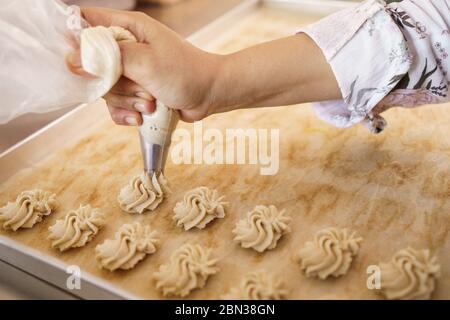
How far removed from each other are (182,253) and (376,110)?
605 mm

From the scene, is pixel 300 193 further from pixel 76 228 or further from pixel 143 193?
pixel 76 228

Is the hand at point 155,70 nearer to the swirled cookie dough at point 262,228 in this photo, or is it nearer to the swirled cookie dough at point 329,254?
the swirled cookie dough at point 262,228

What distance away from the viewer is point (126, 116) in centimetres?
115

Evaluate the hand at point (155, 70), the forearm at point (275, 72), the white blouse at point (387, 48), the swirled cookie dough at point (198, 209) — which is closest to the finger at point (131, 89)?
the hand at point (155, 70)

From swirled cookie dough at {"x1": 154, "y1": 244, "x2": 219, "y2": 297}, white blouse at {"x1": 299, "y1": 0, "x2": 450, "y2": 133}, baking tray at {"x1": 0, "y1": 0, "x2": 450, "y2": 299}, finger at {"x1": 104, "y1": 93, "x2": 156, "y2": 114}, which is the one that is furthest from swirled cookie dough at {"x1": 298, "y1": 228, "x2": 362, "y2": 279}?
finger at {"x1": 104, "y1": 93, "x2": 156, "y2": 114}

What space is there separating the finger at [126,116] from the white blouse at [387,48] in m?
0.44

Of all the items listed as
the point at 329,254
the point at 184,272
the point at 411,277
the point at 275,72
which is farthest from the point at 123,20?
the point at 411,277

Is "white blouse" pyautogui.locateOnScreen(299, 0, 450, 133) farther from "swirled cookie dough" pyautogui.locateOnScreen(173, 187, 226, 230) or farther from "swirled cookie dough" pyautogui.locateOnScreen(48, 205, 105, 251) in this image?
"swirled cookie dough" pyautogui.locateOnScreen(48, 205, 105, 251)

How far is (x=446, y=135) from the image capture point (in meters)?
1.43

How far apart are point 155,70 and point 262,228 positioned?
0.41 m

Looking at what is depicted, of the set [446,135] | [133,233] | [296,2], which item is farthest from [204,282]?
[296,2]

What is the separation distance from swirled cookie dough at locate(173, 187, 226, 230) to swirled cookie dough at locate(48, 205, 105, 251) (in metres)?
0.18
